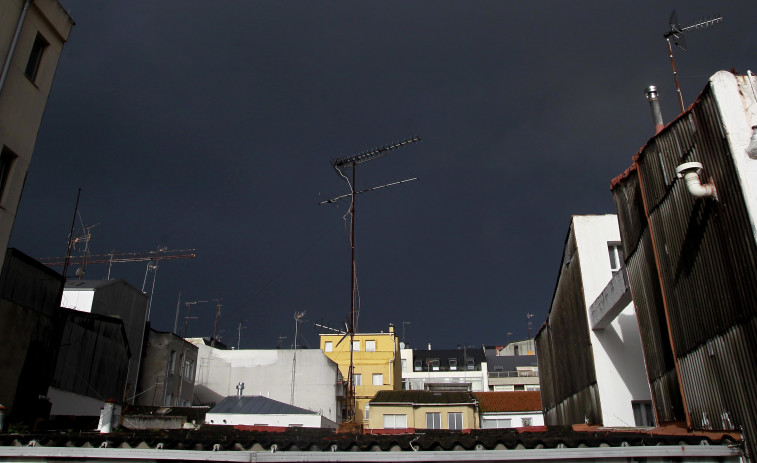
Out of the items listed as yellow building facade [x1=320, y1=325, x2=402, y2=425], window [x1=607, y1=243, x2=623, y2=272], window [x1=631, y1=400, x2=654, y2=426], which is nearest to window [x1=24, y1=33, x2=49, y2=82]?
window [x1=607, y1=243, x2=623, y2=272]

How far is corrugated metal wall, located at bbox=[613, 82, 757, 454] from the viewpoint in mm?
9359

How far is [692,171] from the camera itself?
32.9 ft

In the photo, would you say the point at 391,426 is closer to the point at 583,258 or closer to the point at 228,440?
the point at 583,258

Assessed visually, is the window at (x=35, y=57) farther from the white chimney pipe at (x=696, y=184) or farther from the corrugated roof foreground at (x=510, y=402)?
the corrugated roof foreground at (x=510, y=402)

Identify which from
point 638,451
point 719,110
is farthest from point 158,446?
point 719,110

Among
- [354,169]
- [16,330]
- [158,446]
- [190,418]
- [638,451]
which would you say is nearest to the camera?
[638,451]

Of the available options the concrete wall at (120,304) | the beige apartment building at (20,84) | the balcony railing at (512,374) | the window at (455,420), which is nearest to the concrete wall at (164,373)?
the concrete wall at (120,304)

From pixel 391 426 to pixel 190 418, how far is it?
546 inches

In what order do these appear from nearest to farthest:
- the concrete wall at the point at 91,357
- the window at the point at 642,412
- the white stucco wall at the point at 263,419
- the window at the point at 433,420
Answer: the window at the point at 642,412 < the concrete wall at the point at 91,357 < the white stucco wall at the point at 263,419 < the window at the point at 433,420

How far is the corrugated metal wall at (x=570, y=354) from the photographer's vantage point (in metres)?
21.8

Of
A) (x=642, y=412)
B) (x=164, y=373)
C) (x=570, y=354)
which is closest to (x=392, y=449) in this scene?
(x=642, y=412)

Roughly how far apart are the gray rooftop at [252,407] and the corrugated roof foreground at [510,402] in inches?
713

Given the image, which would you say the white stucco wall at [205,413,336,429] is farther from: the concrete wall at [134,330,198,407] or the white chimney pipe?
the white chimney pipe

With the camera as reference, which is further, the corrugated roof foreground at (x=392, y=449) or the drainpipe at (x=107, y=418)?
the drainpipe at (x=107, y=418)
